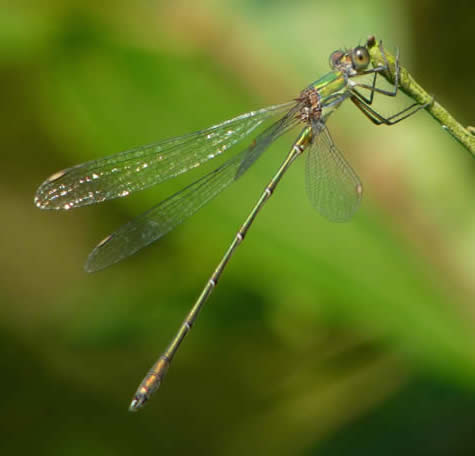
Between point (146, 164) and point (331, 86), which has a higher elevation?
point (146, 164)

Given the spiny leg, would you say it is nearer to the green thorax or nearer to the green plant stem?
the green thorax

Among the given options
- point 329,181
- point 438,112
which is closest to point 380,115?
point 329,181

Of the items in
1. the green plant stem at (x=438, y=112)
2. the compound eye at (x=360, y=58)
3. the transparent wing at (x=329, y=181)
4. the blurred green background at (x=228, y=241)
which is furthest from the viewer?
the blurred green background at (x=228, y=241)

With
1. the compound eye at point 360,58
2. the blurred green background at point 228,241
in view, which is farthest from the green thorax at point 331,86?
the blurred green background at point 228,241

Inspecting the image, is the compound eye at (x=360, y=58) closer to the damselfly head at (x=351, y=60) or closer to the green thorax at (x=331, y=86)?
the damselfly head at (x=351, y=60)

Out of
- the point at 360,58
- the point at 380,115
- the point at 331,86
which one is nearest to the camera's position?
the point at 360,58

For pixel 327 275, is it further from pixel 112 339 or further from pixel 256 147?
pixel 112 339

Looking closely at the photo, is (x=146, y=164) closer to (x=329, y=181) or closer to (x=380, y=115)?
(x=329, y=181)
